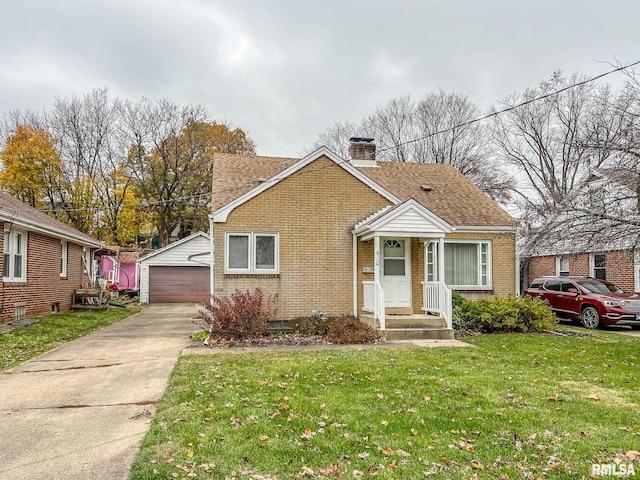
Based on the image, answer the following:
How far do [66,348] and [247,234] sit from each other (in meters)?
5.16

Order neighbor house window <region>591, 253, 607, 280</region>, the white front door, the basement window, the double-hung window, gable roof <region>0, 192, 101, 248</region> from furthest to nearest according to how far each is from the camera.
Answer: neighbor house window <region>591, 253, 607, 280</region> < the double-hung window < the basement window < the white front door < gable roof <region>0, 192, 101, 248</region>

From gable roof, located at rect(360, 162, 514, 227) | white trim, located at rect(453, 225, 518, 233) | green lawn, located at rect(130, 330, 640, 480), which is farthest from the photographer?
gable roof, located at rect(360, 162, 514, 227)

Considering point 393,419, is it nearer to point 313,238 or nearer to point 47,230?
point 313,238

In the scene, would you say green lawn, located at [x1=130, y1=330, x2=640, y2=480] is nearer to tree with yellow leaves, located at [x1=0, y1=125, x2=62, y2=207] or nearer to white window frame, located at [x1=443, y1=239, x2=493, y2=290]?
white window frame, located at [x1=443, y1=239, x2=493, y2=290]

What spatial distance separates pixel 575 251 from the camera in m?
10.2

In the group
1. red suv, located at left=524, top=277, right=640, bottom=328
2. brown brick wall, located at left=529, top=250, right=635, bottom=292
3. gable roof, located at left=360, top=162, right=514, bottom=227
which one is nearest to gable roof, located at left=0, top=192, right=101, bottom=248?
gable roof, located at left=360, top=162, right=514, bottom=227

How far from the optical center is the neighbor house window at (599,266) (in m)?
21.1

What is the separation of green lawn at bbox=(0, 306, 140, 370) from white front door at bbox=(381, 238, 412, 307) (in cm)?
874

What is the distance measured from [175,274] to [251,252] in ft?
51.4

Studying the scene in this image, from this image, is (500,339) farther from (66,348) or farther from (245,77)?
(245,77)

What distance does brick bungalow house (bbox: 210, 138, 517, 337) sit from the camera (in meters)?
13.2

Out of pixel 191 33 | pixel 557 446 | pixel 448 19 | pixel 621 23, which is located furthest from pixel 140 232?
pixel 557 446

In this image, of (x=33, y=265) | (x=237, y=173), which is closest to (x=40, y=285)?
(x=33, y=265)

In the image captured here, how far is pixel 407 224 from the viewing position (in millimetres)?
13250
